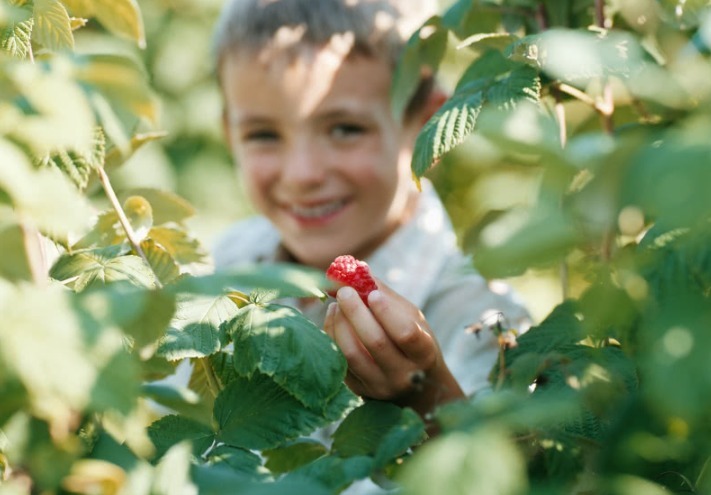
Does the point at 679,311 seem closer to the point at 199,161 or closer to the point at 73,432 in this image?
the point at 73,432

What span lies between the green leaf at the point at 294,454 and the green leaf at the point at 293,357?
12 centimetres

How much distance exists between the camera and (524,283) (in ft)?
9.78

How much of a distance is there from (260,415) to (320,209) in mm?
1037

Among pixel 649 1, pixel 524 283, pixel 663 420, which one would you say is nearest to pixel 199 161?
pixel 524 283

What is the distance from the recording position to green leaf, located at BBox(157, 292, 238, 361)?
74 cm

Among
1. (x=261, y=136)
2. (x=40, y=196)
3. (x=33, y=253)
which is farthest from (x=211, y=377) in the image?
(x=261, y=136)

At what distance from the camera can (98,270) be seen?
0.77m

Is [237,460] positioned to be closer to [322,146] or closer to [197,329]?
[197,329]

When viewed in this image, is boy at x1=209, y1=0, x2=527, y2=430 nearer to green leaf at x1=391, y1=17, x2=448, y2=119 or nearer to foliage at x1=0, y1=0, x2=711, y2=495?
green leaf at x1=391, y1=17, x2=448, y2=119

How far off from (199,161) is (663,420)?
131 inches

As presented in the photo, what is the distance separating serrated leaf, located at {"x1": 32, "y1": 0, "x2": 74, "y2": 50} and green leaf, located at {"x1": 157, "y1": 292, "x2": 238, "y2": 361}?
0.24 m

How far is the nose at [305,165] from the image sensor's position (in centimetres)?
168

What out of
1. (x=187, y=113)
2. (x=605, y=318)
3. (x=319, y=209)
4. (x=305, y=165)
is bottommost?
(x=187, y=113)

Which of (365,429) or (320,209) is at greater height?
(365,429)
